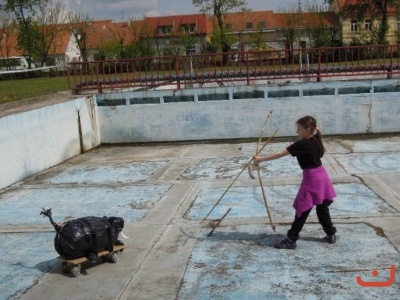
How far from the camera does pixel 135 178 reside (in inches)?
328

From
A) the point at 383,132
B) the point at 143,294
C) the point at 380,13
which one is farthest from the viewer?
the point at 380,13

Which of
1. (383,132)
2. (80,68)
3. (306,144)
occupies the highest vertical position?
(80,68)

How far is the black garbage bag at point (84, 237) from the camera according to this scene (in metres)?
4.38

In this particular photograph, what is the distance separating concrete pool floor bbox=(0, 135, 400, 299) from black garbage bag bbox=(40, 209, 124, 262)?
0.23 meters

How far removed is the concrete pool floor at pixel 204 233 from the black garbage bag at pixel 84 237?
226mm

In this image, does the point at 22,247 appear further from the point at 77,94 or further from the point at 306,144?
the point at 77,94

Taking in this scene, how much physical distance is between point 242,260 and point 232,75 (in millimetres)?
8524

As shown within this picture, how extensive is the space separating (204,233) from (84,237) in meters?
1.50

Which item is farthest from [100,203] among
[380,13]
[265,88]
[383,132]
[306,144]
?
[380,13]

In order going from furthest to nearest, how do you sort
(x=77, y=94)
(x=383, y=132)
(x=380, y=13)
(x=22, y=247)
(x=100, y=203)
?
(x=380, y=13)
(x=77, y=94)
(x=383, y=132)
(x=100, y=203)
(x=22, y=247)

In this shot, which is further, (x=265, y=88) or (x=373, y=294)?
(x=265, y=88)

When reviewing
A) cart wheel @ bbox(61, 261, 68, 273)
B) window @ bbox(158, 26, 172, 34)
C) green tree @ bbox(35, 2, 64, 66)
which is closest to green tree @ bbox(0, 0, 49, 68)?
green tree @ bbox(35, 2, 64, 66)

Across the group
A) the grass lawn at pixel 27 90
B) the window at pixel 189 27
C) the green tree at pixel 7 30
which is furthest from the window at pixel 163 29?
the grass lawn at pixel 27 90

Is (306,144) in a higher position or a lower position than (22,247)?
higher
